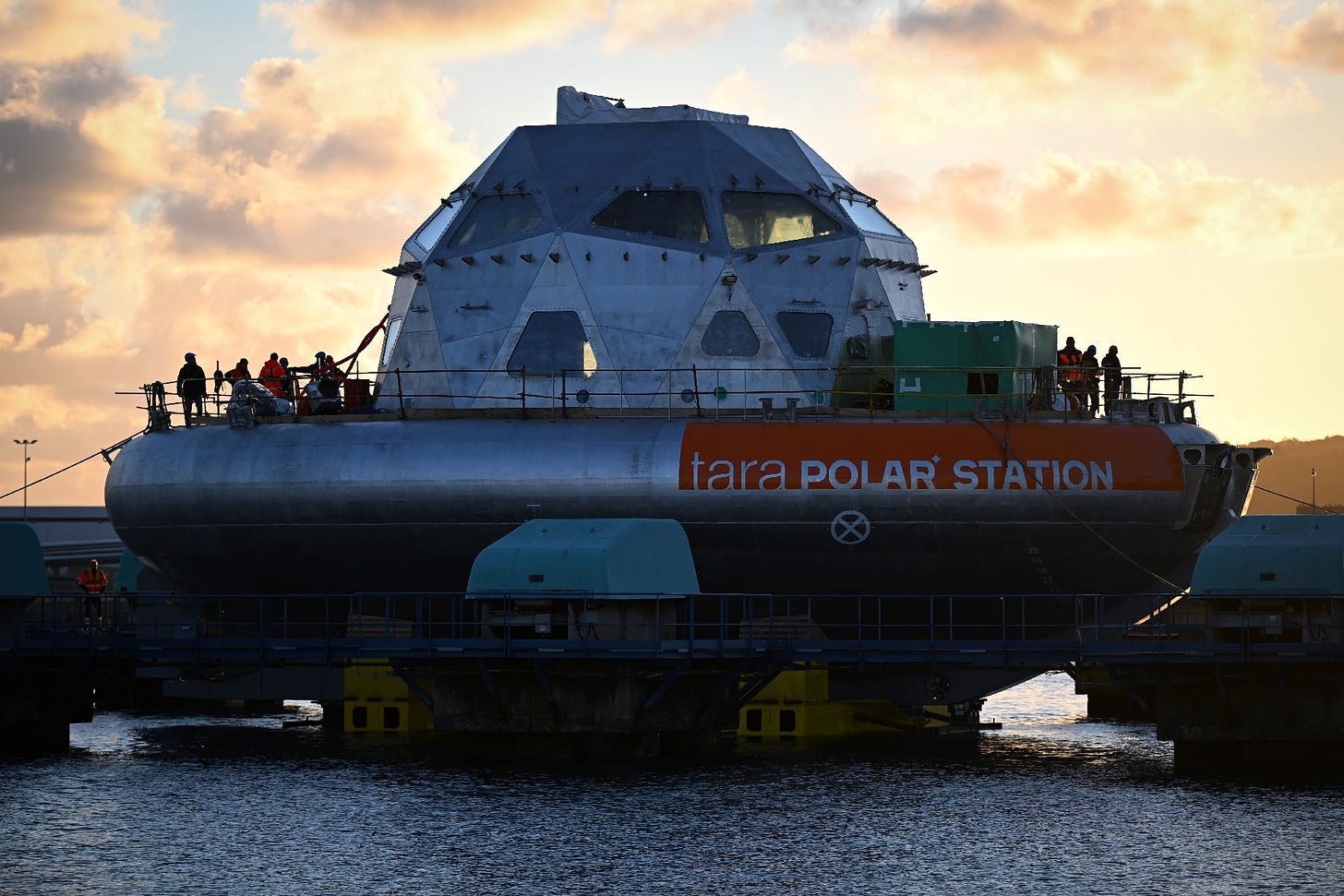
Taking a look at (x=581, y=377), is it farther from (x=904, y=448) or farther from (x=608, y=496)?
(x=904, y=448)

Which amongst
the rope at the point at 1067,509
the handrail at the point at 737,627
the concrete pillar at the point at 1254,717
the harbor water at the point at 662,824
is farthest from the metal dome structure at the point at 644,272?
the concrete pillar at the point at 1254,717

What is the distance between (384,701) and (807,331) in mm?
11331

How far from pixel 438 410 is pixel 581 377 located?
294 centimetres

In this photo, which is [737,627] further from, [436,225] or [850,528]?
[436,225]

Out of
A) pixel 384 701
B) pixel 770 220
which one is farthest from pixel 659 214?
pixel 384 701

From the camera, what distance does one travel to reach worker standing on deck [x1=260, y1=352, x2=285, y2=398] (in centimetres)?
4525

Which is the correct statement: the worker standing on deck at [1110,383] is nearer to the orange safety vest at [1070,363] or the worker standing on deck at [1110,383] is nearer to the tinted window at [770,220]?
the orange safety vest at [1070,363]

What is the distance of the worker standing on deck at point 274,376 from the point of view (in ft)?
148

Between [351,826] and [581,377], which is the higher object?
[581,377]

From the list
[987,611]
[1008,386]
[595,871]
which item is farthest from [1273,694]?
[595,871]

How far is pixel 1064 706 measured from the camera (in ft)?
185

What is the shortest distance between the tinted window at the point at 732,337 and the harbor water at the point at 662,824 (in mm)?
8621

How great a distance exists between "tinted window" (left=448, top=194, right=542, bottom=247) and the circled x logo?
980 cm

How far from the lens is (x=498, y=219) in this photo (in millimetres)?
45594
